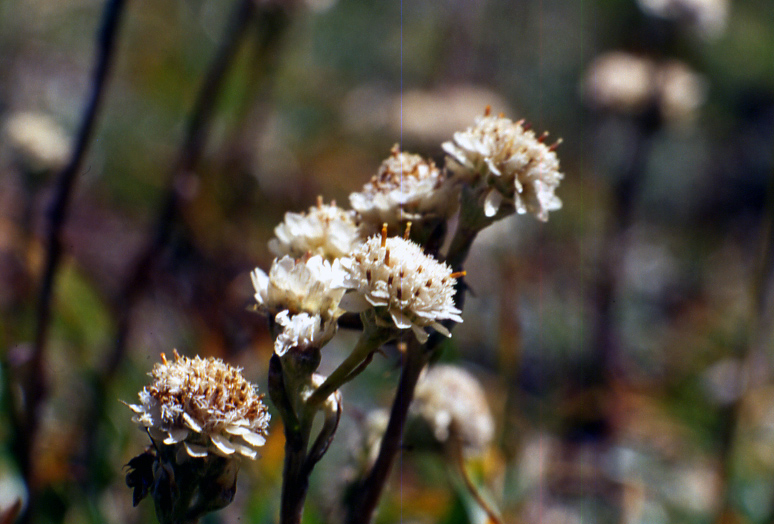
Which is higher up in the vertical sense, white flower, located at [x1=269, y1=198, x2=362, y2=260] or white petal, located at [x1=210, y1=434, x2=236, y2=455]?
white flower, located at [x1=269, y1=198, x2=362, y2=260]

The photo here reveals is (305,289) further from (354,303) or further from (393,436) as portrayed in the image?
(393,436)

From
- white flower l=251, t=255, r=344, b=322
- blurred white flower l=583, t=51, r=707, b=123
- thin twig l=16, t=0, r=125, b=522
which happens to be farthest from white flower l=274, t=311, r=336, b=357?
blurred white flower l=583, t=51, r=707, b=123

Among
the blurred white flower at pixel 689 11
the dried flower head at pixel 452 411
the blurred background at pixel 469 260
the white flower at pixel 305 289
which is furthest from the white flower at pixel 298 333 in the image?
the blurred white flower at pixel 689 11

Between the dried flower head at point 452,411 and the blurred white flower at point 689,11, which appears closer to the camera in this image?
the dried flower head at point 452,411

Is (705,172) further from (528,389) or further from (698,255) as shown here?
(528,389)

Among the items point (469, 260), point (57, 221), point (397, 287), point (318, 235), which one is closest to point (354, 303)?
point (397, 287)

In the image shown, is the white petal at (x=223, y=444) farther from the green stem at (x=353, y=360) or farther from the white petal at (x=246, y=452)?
the green stem at (x=353, y=360)

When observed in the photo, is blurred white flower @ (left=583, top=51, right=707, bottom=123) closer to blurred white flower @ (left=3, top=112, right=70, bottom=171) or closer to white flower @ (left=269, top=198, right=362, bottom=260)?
blurred white flower @ (left=3, top=112, right=70, bottom=171)
